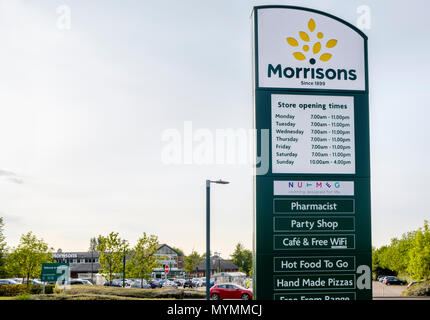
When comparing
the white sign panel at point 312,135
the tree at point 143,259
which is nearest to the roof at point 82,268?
the tree at point 143,259

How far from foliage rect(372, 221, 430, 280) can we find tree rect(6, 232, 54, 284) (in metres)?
35.3

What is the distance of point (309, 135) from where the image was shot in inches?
340

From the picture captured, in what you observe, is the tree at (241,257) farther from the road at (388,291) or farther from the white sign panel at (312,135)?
the white sign panel at (312,135)

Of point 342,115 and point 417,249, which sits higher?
point 342,115

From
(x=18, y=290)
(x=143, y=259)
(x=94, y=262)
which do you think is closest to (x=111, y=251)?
(x=143, y=259)

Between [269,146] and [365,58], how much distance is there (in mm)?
2723

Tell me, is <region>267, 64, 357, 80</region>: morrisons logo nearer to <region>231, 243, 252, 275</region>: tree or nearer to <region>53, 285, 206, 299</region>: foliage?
<region>53, 285, 206, 299</region>: foliage

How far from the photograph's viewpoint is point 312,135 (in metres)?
8.65
